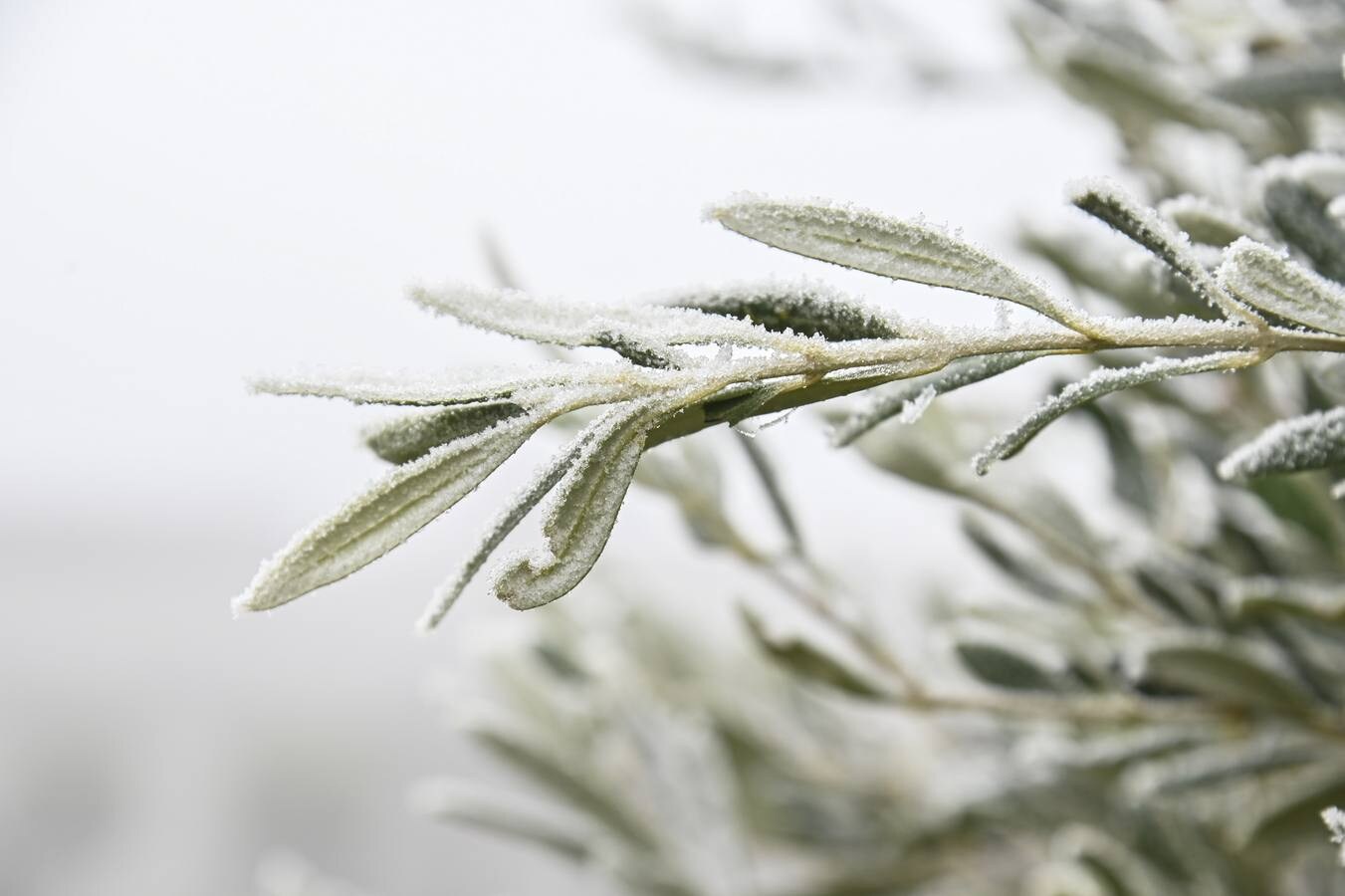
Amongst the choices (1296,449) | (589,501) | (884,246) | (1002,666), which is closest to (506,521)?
(589,501)

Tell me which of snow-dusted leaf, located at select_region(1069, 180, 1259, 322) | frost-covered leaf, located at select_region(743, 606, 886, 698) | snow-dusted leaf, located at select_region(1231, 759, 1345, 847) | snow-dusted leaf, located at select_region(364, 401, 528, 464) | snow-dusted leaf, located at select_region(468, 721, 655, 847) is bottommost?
snow-dusted leaf, located at select_region(468, 721, 655, 847)

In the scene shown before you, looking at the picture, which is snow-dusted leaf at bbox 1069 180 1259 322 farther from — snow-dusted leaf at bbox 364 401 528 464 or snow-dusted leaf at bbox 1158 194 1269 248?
snow-dusted leaf at bbox 364 401 528 464

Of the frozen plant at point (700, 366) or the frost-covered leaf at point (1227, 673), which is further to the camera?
the frost-covered leaf at point (1227, 673)

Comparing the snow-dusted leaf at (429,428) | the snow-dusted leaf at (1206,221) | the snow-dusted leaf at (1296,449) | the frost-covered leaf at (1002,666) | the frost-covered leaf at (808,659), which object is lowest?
the snow-dusted leaf at (429,428)

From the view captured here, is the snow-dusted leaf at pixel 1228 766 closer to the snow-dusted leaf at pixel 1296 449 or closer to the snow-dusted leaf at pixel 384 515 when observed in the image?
the snow-dusted leaf at pixel 1296 449

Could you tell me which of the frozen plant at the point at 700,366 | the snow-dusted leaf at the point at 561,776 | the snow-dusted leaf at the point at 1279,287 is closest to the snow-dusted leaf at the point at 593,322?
the frozen plant at the point at 700,366

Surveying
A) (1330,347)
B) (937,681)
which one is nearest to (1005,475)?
(937,681)

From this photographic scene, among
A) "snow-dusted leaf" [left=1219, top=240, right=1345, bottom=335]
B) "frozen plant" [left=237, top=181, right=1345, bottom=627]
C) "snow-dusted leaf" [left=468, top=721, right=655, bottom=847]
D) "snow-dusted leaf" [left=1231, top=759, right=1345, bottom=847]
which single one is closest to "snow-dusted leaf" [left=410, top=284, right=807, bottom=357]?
"frozen plant" [left=237, top=181, right=1345, bottom=627]
